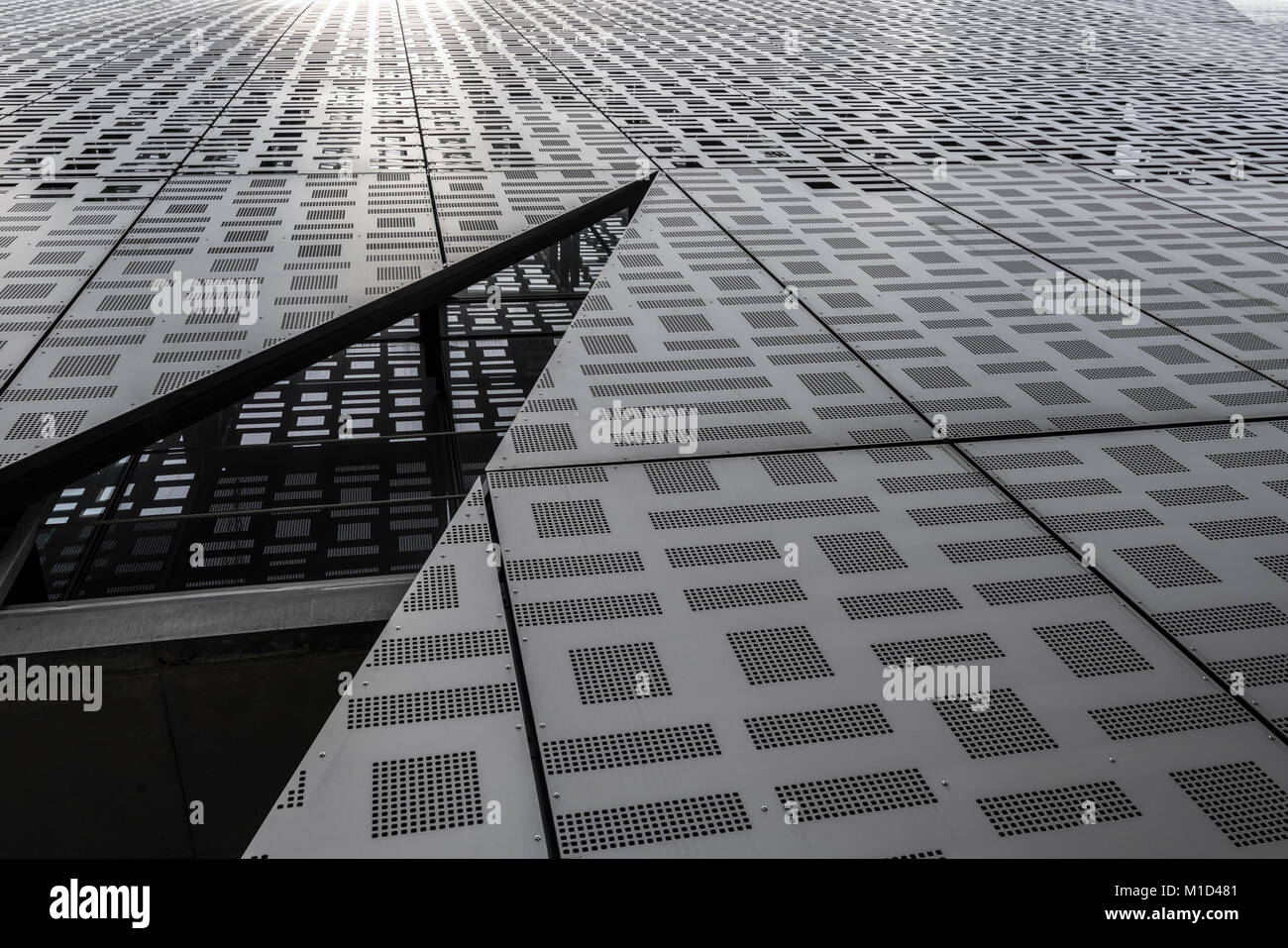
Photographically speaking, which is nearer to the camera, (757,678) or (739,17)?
(757,678)

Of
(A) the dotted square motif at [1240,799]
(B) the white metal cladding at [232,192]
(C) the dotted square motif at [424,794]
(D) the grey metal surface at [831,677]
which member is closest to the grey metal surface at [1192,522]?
(D) the grey metal surface at [831,677]

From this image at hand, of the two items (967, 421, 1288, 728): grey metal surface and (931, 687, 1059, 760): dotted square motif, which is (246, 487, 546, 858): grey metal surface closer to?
(931, 687, 1059, 760): dotted square motif

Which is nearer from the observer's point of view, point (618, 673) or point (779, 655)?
point (618, 673)

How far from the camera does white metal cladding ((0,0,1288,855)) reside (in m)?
4.31

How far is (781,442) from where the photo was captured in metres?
7.16

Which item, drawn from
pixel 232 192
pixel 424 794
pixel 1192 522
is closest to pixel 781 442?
pixel 1192 522

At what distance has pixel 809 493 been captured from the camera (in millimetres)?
6562

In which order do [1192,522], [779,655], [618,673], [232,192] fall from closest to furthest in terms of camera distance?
[618,673], [779,655], [1192,522], [232,192]

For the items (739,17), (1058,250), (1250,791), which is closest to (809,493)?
(1250,791)

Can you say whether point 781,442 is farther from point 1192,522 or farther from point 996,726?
point 996,726

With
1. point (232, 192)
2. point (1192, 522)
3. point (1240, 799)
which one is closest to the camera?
point (1240, 799)

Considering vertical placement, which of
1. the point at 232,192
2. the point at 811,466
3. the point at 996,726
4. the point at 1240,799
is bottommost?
the point at 1240,799
